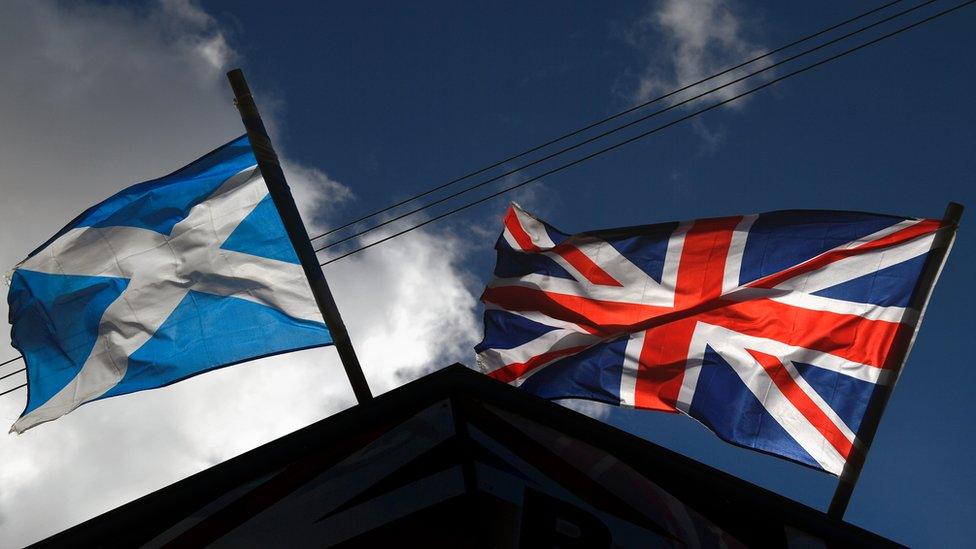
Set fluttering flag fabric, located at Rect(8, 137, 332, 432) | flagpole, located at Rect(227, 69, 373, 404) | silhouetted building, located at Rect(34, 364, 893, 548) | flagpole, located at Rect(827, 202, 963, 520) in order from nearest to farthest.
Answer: silhouetted building, located at Rect(34, 364, 893, 548) < flagpole, located at Rect(827, 202, 963, 520) < flagpole, located at Rect(227, 69, 373, 404) < fluttering flag fabric, located at Rect(8, 137, 332, 432)

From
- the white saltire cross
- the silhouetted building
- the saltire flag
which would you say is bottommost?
the silhouetted building

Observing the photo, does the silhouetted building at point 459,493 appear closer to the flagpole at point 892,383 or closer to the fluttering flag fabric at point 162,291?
the flagpole at point 892,383

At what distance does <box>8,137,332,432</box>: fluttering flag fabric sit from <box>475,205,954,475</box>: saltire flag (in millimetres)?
2586

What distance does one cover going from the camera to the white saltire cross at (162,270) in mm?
6395

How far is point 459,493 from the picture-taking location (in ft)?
15.7

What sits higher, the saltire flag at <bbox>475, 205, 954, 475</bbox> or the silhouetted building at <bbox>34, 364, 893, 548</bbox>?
the saltire flag at <bbox>475, 205, 954, 475</bbox>

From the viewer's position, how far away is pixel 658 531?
14.3 ft

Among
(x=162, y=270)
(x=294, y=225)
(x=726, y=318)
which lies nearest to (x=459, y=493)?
(x=294, y=225)

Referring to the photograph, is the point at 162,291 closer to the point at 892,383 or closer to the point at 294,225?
the point at 294,225

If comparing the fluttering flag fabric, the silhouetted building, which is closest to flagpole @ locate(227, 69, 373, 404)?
the fluttering flag fabric

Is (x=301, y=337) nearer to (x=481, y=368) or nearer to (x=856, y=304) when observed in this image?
(x=481, y=368)

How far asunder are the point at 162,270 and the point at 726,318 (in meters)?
5.82

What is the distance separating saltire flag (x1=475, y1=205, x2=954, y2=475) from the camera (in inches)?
250

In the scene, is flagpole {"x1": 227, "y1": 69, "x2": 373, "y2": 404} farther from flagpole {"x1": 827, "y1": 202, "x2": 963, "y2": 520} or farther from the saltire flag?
flagpole {"x1": 827, "y1": 202, "x2": 963, "y2": 520}
